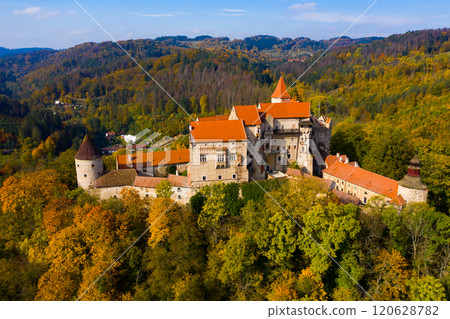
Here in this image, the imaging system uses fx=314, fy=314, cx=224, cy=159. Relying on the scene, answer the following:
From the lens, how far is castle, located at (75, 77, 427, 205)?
119 feet

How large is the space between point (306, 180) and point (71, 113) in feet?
461

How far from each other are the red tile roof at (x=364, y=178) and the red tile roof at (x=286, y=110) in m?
8.25

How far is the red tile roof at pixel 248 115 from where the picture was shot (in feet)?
129

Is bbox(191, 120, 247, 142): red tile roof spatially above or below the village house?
above

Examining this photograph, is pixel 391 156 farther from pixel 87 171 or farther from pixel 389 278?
pixel 87 171

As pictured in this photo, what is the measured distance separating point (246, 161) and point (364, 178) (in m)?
14.3

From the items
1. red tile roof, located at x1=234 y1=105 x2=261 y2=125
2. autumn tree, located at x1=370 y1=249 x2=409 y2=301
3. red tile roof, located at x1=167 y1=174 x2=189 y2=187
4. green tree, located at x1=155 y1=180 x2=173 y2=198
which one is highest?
red tile roof, located at x1=234 y1=105 x2=261 y2=125

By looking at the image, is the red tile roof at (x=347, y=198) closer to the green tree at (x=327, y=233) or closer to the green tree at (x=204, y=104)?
the green tree at (x=327, y=233)

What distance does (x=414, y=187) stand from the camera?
3188cm

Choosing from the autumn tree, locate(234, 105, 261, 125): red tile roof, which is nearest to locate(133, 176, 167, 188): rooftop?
locate(234, 105, 261, 125): red tile roof

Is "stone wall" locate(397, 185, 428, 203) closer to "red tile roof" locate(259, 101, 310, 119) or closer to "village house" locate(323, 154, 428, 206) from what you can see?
"village house" locate(323, 154, 428, 206)

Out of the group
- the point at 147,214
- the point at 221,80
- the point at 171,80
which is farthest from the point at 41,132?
the point at 147,214

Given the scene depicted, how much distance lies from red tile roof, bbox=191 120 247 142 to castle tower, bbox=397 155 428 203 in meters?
17.8

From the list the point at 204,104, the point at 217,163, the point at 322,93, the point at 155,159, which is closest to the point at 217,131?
the point at 217,163
